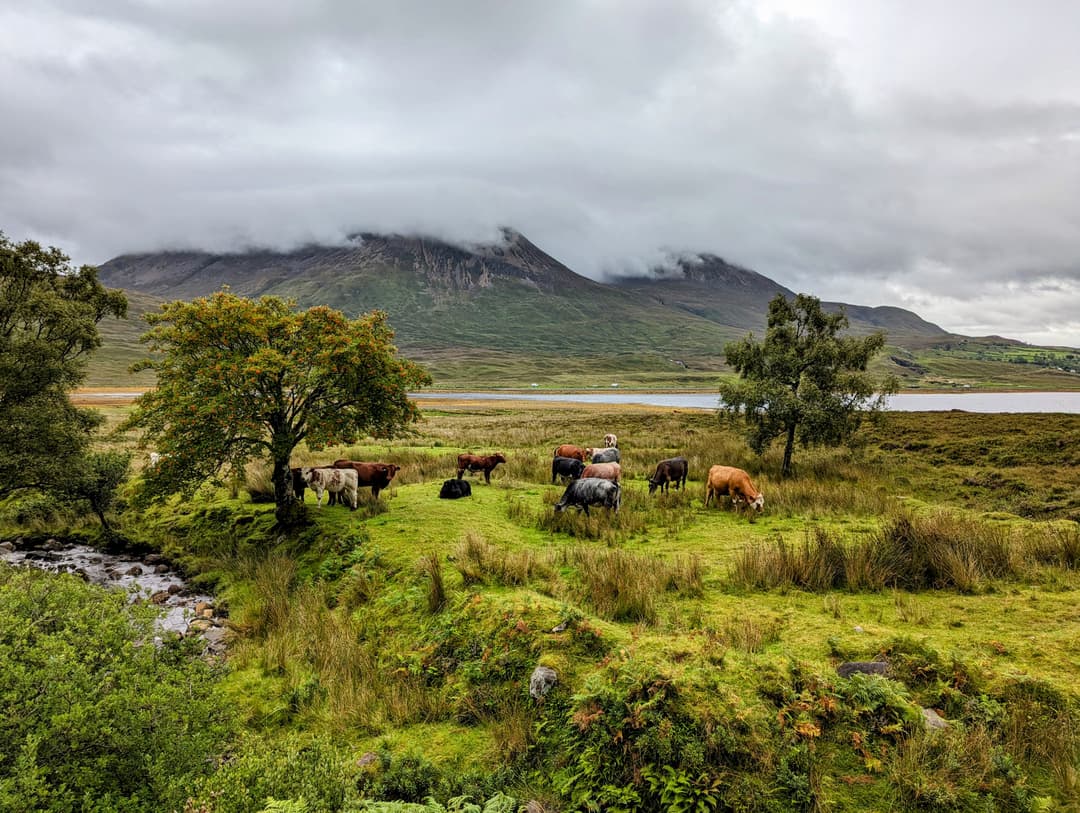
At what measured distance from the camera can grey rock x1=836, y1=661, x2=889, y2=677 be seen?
571 centimetres

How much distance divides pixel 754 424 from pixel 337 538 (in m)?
17.4

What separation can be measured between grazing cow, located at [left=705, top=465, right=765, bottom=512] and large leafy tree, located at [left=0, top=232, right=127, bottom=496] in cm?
1918

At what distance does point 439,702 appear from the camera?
6.63 metres

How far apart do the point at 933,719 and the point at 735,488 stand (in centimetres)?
1040

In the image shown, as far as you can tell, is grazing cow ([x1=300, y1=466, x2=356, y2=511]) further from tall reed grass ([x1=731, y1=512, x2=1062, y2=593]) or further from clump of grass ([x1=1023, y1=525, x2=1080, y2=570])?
clump of grass ([x1=1023, y1=525, x2=1080, y2=570])

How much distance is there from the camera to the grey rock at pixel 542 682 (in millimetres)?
6066

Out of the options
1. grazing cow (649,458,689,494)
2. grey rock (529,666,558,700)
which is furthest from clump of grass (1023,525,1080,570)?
grey rock (529,666,558,700)

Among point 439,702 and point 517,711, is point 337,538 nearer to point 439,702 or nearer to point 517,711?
point 439,702

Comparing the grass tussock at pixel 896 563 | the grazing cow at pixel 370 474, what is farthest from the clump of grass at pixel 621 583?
the grazing cow at pixel 370 474

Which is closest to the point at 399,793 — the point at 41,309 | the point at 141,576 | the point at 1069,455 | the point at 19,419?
the point at 141,576

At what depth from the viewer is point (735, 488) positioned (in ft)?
49.9

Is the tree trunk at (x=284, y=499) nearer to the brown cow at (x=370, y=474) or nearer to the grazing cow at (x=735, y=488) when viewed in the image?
the brown cow at (x=370, y=474)

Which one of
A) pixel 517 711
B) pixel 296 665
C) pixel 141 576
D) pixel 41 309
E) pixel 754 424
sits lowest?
pixel 141 576

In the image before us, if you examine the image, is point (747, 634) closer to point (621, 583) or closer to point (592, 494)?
point (621, 583)
